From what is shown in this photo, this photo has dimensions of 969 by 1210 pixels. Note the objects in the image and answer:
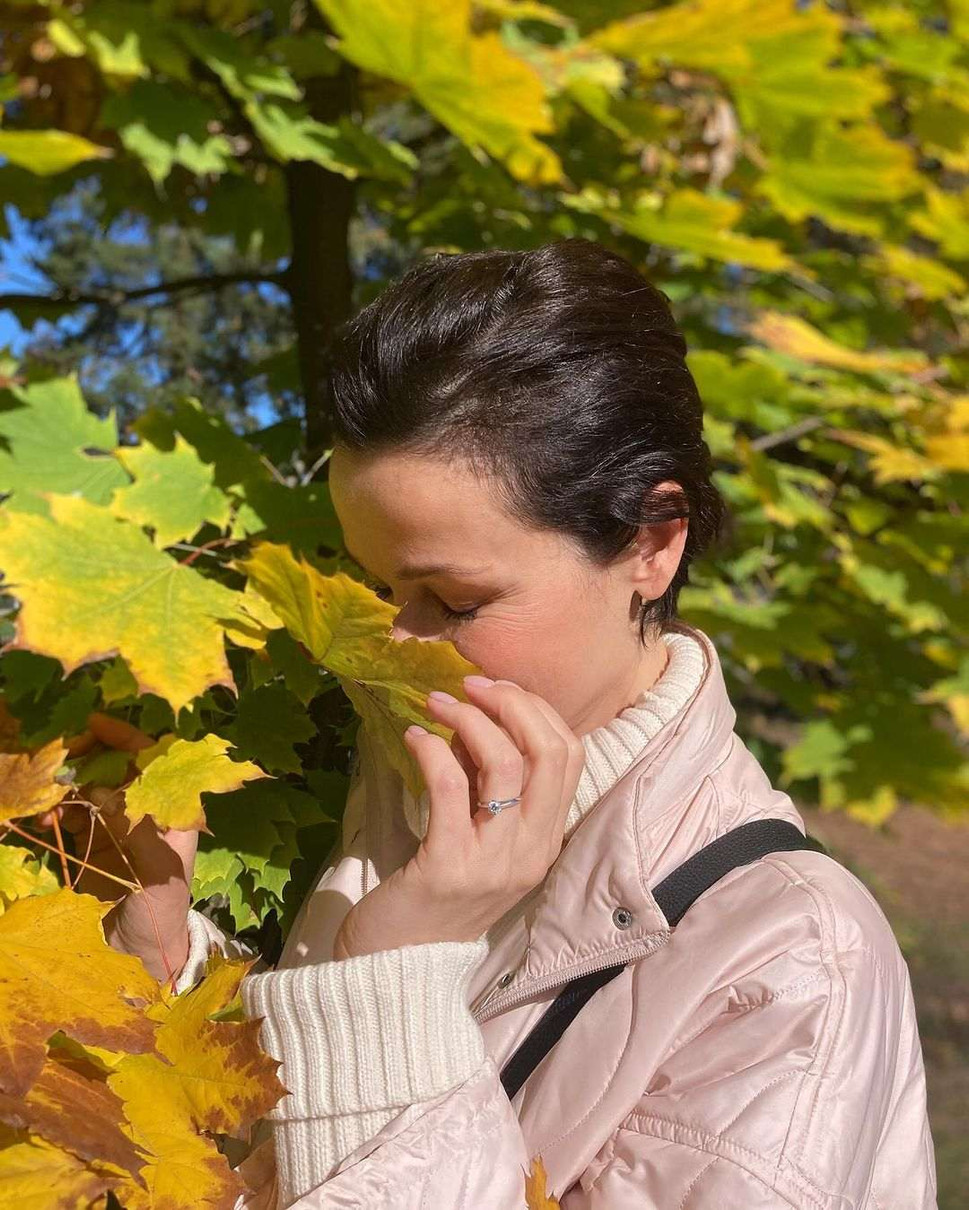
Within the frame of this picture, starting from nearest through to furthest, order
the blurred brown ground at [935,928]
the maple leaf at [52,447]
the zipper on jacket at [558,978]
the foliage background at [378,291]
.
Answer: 1. the zipper on jacket at [558,978]
2. the foliage background at [378,291]
3. the maple leaf at [52,447]
4. the blurred brown ground at [935,928]

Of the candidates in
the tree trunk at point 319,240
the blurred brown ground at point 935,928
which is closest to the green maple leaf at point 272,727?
the tree trunk at point 319,240

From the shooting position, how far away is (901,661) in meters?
2.65

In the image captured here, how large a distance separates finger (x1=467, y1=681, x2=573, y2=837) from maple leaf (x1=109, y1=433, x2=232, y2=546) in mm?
417

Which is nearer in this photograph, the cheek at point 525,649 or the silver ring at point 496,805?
the silver ring at point 496,805

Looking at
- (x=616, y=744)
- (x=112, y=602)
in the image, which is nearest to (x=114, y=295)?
(x=112, y=602)

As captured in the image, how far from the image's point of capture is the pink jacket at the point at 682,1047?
843 mm

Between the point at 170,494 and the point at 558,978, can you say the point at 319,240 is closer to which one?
the point at 170,494

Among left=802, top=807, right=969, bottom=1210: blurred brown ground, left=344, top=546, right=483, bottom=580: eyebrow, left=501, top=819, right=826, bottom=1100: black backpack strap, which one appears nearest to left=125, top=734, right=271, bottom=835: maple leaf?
left=344, top=546, right=483, bottom=580: eyebrow

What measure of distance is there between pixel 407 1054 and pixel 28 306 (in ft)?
5.28

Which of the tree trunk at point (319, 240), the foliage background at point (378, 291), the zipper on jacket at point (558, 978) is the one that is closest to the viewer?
the zipper on jacket at point (558, 978)

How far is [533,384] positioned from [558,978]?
0.50 m

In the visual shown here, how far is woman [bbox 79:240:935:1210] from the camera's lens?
86 cm

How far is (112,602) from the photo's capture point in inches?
41.4

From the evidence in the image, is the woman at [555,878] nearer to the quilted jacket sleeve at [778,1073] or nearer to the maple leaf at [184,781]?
the quilted jacket sleeve at [778,1073]
